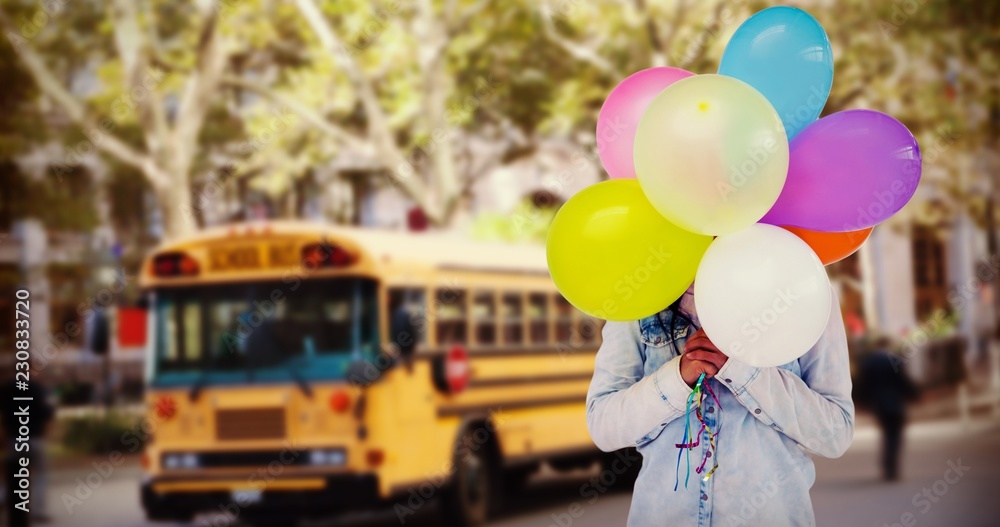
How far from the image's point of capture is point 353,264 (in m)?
7.57

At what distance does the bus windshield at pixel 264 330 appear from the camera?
7.59 meters

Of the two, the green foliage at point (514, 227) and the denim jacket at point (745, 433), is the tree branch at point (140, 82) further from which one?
the denim jacket at point (745, 433)

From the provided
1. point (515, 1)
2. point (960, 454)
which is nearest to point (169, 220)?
point (515, 1)

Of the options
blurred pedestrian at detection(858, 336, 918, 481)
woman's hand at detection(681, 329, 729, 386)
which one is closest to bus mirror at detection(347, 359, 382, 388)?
blurred pedestrian at detection(858, 336, 918, 481)

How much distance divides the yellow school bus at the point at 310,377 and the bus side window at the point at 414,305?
0.5 inches

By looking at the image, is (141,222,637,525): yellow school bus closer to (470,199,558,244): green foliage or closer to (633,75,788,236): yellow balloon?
(633,75,788,236): yellow balloon

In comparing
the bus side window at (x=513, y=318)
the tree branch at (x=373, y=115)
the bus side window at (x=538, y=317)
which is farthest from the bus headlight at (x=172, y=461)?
the tree branch at (x=373, y=115)

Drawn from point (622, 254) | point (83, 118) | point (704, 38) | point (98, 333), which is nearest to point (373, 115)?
point (83, 118)

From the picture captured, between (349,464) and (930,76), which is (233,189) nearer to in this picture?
(930,76)

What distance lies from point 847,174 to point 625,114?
1.76 feet

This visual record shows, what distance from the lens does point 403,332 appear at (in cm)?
743

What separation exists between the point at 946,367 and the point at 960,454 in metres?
7.52

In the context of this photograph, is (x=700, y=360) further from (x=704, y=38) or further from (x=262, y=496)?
(x=704, y=38)

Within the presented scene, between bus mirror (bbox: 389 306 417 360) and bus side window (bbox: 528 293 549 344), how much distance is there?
1776 millimetres
